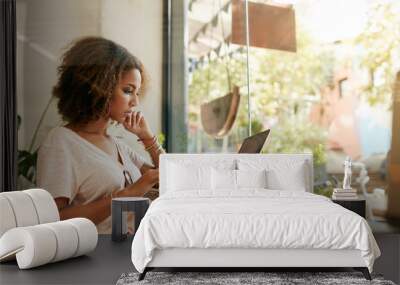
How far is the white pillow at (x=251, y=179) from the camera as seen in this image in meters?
6.34

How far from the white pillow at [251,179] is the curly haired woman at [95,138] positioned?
1.30 metres

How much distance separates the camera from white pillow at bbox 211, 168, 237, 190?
636 cm

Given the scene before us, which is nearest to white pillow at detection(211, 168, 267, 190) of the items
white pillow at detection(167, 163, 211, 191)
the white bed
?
white pillow at detection(167, 163, 211, 191)

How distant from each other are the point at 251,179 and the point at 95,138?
6.53 feet

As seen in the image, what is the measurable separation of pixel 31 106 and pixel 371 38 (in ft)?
13.0

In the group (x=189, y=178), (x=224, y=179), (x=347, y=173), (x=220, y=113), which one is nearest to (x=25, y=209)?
(x=189, y=178)

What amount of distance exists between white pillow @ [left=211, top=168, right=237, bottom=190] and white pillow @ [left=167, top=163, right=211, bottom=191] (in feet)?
0.29

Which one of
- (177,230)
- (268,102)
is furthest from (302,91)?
(177,230)

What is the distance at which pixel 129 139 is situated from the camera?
24.2 ft

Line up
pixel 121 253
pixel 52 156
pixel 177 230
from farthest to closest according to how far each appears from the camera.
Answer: pixel 52 156 → pixel 121 253 → pixel 177 230

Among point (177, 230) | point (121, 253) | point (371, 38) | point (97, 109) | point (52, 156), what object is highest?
point (371, 38)

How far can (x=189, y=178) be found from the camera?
6.52 metres

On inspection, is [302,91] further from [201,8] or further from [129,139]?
[129,139]

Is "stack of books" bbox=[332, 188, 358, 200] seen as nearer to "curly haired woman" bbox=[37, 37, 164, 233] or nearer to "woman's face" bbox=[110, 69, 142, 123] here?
"curly haired woman" bbox=[37, 37, 164, 233]
